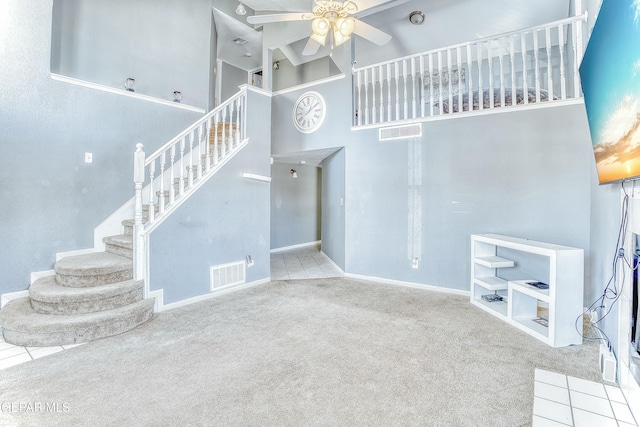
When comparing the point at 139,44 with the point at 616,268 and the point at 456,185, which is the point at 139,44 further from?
the point at 616,268

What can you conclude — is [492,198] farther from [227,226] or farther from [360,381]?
[227,226]

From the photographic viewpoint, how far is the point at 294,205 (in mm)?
8047

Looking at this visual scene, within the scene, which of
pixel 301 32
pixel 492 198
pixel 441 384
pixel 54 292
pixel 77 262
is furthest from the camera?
pixel 301 32

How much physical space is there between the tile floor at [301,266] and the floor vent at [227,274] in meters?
0.74

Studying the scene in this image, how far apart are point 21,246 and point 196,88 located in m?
3.66

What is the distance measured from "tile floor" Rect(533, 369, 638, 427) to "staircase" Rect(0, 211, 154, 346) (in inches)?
130

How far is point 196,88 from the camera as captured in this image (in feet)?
18.3

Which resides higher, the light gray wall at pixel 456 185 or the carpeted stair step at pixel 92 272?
the light gray wall at pixel 456 185

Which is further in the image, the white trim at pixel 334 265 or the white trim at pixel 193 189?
the white trim at pixel 334 265

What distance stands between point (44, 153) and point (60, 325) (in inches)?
82.0

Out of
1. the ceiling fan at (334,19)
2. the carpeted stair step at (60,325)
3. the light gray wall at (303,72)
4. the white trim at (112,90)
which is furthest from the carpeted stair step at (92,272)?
the light gray wall at (303,72)

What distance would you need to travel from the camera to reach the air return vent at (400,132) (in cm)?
430

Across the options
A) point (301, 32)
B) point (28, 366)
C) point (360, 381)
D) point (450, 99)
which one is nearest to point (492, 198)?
point (450, 99)

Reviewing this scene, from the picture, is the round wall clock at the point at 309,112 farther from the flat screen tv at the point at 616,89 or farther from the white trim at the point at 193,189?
the flat screen tv at the point at 616,89
